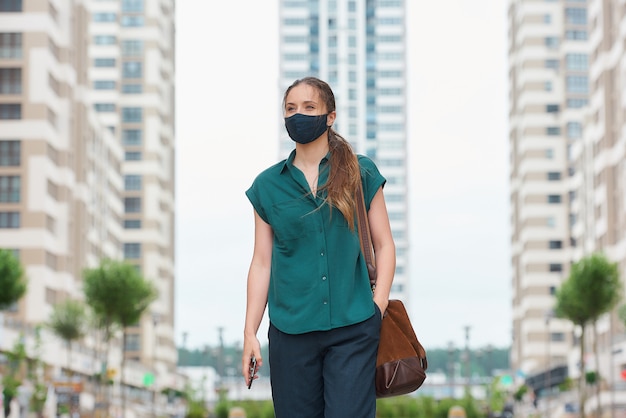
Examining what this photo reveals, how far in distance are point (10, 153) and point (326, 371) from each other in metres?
80.9

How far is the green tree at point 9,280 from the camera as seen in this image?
49344 mm

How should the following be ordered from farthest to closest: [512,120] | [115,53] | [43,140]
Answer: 1. [512,120]
2. [115,53]
3. [43,140]

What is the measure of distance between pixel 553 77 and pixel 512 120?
42.4ft

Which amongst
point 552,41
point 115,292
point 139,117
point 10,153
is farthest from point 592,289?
point 139,117

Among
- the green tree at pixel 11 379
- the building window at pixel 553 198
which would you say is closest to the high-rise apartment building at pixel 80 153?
the green tree at pixel 11 379

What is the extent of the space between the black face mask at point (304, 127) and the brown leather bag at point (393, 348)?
0.30m

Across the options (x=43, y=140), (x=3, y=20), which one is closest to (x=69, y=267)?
(x=43, y=140)

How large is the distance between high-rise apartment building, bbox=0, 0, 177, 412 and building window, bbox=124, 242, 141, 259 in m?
0.10

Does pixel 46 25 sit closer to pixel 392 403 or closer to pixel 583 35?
pixel 392 403

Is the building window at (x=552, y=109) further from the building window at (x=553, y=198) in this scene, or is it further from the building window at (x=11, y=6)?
the building window at (x=11, y=6)

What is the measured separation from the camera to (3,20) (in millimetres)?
84562

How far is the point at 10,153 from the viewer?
8419cm

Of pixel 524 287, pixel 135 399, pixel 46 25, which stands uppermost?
pixel 46 25

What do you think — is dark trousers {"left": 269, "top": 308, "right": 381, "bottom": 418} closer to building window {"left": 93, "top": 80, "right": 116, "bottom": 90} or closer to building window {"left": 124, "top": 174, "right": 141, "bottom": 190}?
building window {"left": 124, "top": 174, "right": 141, "bottom": 190}
